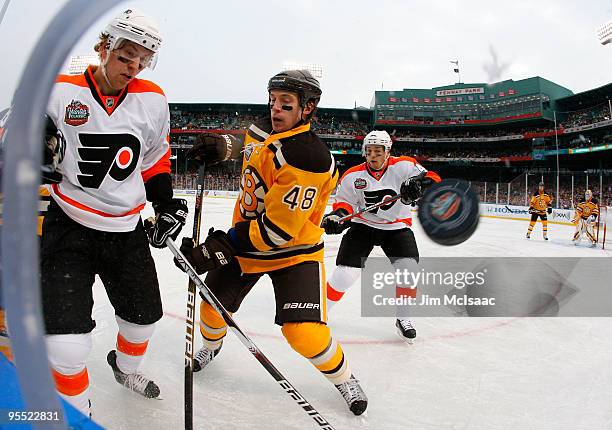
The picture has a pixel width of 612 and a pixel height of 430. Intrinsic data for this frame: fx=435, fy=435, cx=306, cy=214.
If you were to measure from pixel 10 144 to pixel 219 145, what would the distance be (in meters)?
1.51

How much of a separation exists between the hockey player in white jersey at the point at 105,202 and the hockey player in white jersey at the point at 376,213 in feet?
4.93

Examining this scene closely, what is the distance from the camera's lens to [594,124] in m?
22.2

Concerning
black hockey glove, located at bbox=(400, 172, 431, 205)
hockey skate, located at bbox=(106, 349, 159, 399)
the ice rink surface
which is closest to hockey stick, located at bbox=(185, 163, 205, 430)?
the ice rink surface

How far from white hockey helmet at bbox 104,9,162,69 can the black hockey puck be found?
214 cm

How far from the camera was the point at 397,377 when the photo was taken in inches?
85.7

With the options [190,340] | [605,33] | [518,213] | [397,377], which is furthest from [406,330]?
[605,33]

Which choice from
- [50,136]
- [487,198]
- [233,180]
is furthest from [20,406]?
[233,180]

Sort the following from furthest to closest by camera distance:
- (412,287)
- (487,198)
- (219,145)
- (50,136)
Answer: (487,198) < (412,287) < (219,145) < (50,136)

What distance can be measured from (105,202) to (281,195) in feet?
1.95

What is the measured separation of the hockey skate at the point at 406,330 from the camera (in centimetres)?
265

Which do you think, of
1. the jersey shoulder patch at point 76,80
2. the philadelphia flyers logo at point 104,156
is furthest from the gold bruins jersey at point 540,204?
the jersey shoulder patch at point 76,80

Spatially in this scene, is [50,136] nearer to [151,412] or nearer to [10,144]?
[10,144]

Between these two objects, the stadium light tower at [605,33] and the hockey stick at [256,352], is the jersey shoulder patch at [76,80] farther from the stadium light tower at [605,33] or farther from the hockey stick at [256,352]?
the stadium light tower at [605,33]

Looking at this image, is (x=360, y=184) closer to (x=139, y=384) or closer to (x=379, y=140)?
(x=379, y=140)
